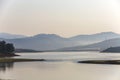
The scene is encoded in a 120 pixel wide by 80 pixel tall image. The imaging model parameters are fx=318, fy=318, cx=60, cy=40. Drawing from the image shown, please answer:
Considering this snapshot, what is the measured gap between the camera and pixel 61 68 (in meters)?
3.76

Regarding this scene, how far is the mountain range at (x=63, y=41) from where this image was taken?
3.87 meters

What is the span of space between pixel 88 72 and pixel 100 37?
453mm

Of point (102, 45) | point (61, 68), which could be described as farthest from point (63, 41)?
point (102, 45)

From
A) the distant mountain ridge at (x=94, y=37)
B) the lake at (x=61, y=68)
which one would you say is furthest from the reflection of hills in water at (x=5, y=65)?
the distant mountain ridge at (x=94, y=37)

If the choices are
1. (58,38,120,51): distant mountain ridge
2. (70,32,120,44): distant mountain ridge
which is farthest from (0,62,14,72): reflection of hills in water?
Answer: (70,32,120,44): distant mountain ridge

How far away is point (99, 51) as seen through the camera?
390 cm

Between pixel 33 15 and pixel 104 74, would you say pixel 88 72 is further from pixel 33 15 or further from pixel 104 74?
pixel 33 15

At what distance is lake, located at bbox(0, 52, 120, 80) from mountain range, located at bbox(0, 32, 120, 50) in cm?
9

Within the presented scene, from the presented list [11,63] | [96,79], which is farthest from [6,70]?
[96,79]

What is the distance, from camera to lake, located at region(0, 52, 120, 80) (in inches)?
146

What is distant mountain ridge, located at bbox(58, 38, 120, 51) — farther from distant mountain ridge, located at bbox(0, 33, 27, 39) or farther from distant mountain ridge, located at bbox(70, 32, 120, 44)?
distant mountain ridge, located at bbox(0, 33, 27, 39)

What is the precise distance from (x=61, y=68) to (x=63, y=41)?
13.7 inches

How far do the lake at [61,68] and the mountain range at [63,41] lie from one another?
92mm

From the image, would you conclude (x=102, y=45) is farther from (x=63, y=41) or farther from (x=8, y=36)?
(x=8, y=36)
